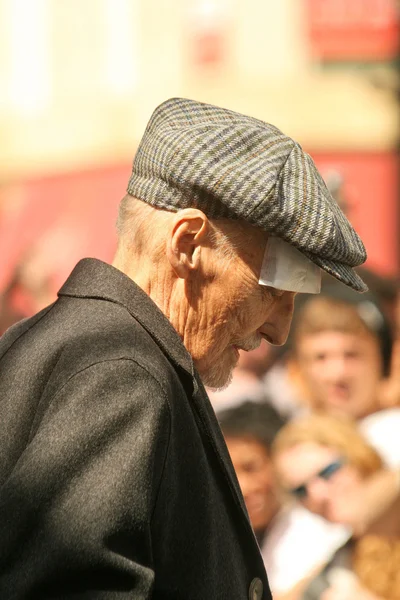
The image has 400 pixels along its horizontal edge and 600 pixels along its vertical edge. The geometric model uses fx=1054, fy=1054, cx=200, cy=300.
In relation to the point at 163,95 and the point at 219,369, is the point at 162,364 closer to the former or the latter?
the point at 219,369

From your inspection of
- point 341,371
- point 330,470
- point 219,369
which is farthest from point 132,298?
point 341,371

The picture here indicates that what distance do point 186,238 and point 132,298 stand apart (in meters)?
0.14

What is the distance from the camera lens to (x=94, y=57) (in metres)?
6.16

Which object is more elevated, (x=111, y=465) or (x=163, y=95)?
(x=111, y=465)

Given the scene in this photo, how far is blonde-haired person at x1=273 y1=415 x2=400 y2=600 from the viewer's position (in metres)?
3.81

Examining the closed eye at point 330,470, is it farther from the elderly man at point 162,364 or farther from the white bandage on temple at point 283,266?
the white bandage on temple at point 283,266

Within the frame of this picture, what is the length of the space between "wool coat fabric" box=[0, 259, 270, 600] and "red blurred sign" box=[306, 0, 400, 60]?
14.2ft

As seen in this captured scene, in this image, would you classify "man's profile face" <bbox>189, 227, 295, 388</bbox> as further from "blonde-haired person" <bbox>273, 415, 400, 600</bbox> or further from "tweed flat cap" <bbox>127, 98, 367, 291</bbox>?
"blonde-haired person" <bbox>273, 415, 400, 600</bbox>

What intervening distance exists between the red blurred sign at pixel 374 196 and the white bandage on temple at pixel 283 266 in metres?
3.69

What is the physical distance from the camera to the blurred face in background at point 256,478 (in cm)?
407

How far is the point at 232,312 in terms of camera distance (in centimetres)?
190

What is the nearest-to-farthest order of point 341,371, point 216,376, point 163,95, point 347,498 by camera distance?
point 216,376
point 347,498
point 341,371
point 163,95

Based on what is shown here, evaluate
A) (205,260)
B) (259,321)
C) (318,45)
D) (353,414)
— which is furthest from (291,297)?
(318,45)

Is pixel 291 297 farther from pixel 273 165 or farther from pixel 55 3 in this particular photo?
pixel 55 3
